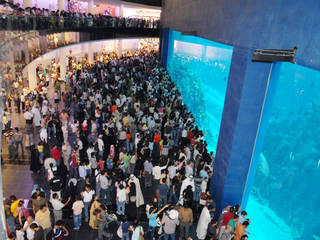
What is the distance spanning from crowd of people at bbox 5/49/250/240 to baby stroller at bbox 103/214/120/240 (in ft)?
0.08

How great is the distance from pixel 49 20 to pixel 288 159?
14403 mm

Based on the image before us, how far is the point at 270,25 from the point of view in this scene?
579 centimetres

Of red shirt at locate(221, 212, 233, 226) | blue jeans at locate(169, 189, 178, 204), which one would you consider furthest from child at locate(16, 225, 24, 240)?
red shirt at locate(221, 212, 233, 226)

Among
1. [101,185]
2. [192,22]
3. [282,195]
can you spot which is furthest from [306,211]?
[192,22]

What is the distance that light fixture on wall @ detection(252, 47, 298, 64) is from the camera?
5090 mm

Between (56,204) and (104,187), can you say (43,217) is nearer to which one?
(56,204)

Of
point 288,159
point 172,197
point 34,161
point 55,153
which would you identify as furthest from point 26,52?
point 288,159

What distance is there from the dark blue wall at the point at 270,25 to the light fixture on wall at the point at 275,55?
0.36 feet

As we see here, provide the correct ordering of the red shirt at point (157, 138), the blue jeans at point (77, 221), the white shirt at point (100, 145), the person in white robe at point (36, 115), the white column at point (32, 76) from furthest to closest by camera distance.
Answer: the white column at point (32, 76)
the person in white robe at point (36, 115)
the red shirt at point (157, 138)
the white shirt at point (100, 145)
the blue jeans at point (77, 221)

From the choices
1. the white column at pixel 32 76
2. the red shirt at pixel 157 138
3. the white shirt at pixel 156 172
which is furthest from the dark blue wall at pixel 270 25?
the white column at pixel 32 76

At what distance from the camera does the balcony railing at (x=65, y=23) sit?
33.0ft

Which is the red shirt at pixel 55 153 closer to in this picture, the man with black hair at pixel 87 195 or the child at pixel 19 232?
the man with black hair at pixel 87 195

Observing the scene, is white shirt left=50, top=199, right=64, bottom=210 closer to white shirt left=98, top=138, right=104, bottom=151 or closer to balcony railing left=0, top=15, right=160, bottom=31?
white shirt left=98, top=138, right=104, bottom=151

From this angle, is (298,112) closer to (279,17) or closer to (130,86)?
(279,17)
